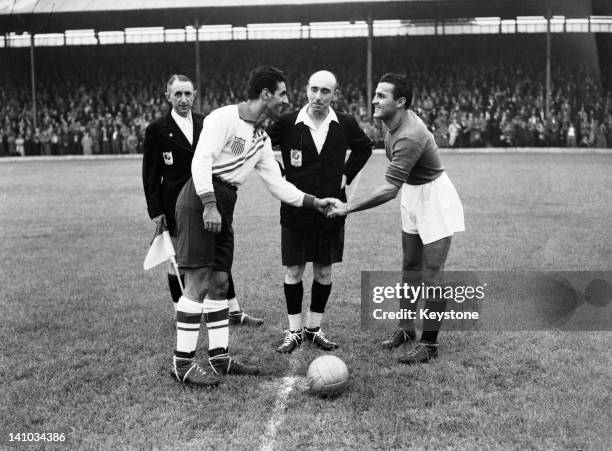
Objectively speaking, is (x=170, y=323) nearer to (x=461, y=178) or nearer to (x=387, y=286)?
(x=387, y=286)

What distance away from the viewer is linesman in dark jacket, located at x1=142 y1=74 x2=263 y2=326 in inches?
238

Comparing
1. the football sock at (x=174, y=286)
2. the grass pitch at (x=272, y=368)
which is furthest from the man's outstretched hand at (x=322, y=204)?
the football sock at (x=174, y=286)

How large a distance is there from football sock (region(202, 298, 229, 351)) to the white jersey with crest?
0.91 m

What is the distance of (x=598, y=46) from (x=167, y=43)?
28.5 m

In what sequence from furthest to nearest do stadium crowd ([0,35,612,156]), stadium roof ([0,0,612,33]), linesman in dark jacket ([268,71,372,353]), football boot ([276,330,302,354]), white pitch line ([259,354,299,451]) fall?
stadium roof ([0,0,612,33]) → stadium crowd ([0,35,612,156]) → linesman in dark jacket ([268,71,372,353]) → football boot ([276,330,302,354]) → white pitch line ([259,354,299,451])

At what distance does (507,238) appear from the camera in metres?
10.3

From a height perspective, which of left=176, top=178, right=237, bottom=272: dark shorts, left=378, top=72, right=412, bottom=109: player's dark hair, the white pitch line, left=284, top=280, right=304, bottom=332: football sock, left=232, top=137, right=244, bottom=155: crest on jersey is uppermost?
left=378, top=72, right=412, bottom=109: player's dark hair

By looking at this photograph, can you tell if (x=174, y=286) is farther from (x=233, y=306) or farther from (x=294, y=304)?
(x=294, y=304)

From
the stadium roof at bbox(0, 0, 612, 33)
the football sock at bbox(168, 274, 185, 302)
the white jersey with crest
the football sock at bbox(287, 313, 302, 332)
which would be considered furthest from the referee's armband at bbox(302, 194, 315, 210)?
the stadium roof at bbox(0, 0, 612, 33)

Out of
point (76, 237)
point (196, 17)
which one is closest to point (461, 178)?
point (76, 237)

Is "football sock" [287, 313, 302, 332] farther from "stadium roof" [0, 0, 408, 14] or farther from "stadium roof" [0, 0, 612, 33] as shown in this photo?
"stadium roof" [0, 0, 408, 14]

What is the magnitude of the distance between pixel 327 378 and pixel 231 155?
1752 millimetres

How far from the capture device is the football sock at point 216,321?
5141mm

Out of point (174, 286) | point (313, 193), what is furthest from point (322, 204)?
point (174, 286)
